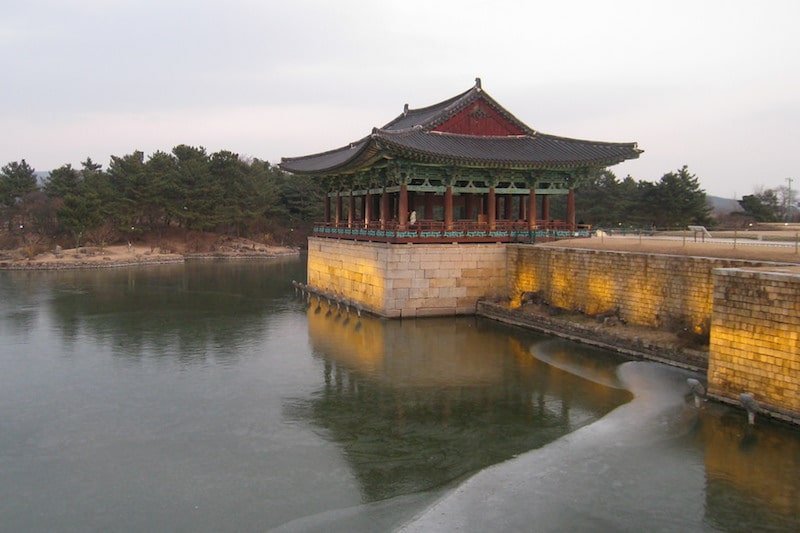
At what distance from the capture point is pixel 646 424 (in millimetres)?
14344

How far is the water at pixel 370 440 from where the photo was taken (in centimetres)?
1031

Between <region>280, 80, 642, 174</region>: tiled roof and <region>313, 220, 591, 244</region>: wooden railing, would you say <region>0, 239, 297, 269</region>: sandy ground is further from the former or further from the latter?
<region>313, 220, 591, 244</region>: wooden railing

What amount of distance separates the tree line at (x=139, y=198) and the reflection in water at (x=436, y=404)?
152 ft

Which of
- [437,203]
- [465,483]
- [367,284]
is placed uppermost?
[437,203]

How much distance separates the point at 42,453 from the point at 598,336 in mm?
17679

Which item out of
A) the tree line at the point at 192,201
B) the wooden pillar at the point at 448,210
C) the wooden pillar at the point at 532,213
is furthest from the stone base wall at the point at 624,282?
the tree line at the point at 192,201

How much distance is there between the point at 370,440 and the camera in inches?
535

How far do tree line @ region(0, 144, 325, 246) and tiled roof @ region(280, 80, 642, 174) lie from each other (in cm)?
3445

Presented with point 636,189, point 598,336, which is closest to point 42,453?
point 598,336

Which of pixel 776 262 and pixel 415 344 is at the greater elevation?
pixel 776 262

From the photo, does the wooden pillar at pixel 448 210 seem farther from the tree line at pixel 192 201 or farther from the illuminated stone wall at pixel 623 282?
the tree line at pixel 192 201

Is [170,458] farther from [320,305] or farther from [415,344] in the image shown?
[320,305]

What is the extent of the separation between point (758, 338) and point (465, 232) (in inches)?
650

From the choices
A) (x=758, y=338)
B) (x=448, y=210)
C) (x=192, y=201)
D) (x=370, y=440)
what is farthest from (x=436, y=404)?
(x=192, y=201)
